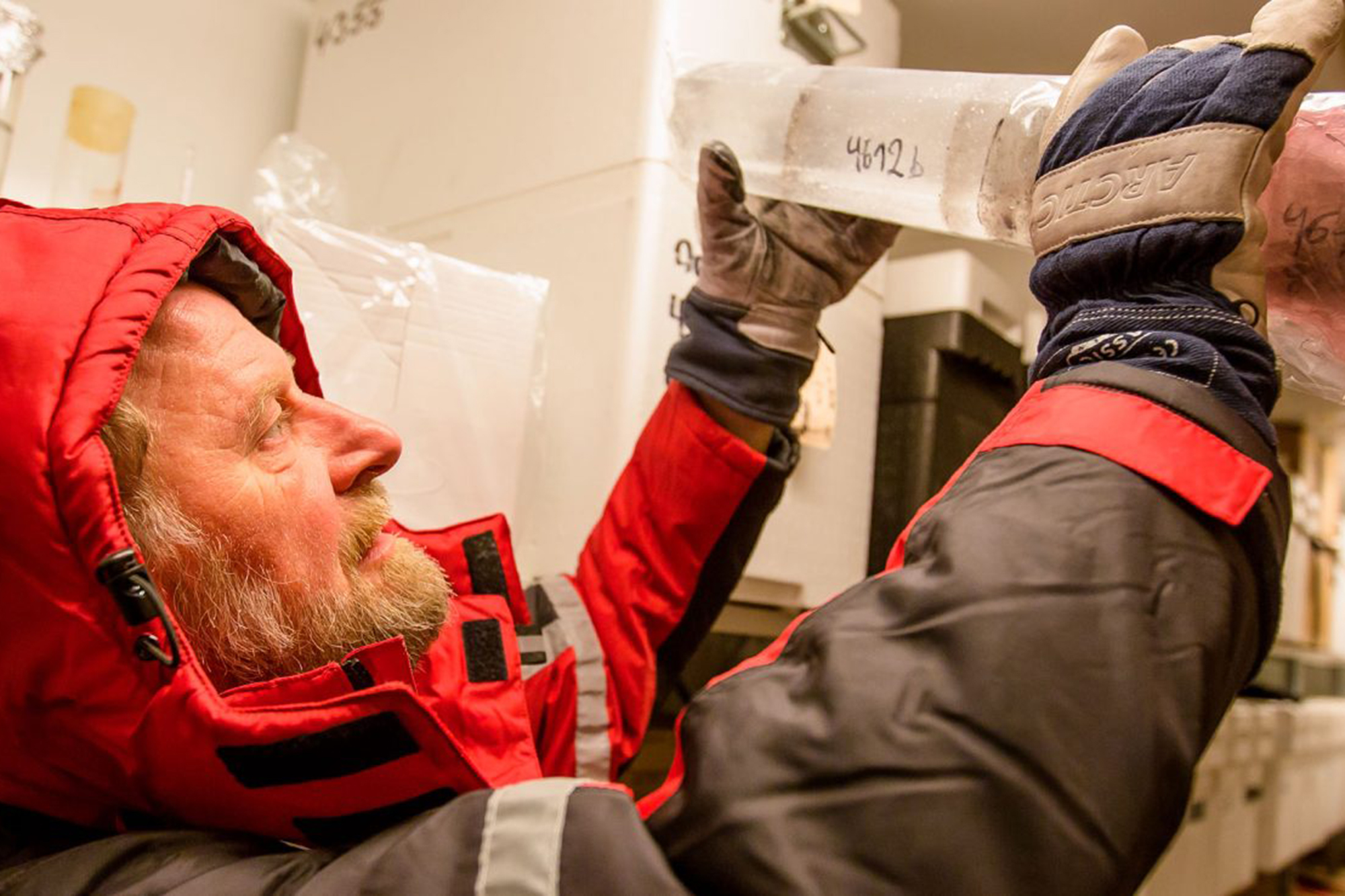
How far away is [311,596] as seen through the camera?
2.15 feet

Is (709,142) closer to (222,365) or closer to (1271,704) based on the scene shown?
(222,365)

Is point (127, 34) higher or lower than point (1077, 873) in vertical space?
higher

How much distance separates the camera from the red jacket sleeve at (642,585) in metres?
0.84

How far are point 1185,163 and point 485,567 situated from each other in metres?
0.64

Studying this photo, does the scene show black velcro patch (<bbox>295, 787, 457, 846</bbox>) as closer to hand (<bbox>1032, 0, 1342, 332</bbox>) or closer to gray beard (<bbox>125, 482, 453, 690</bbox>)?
gray beard (<bbox>125, 482, 453, 690</bbox>)

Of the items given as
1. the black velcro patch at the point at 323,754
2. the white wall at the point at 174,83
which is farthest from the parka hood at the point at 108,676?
the white wall at the point at 174,83

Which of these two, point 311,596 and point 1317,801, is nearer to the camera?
point 311,596

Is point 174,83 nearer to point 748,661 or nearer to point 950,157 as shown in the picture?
point 950,157

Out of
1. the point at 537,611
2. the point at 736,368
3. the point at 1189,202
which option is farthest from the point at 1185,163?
the point at 537,611

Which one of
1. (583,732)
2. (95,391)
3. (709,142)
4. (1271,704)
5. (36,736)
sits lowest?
(1271,704)

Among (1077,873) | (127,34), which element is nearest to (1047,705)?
(1077,873)

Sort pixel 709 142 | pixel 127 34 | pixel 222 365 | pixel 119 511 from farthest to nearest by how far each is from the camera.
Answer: pixel 127 34 → pixel 709 142 → pixel 222 365 → pixel 119 511

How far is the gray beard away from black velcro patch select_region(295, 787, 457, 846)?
141 mm

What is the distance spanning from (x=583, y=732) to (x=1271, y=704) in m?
2.31
